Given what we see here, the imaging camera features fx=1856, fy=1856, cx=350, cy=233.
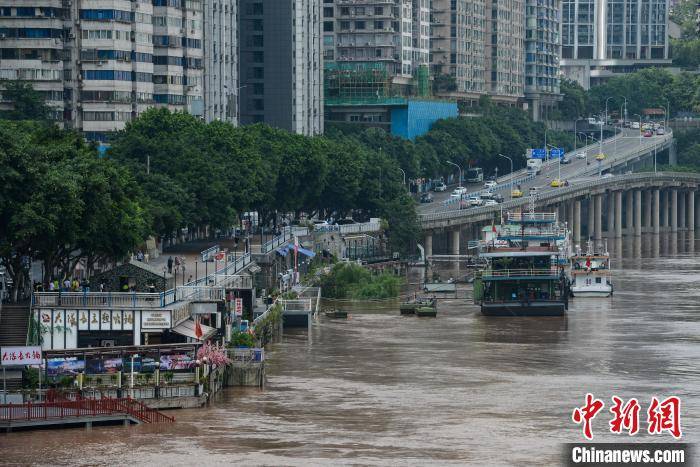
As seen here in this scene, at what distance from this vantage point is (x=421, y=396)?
98.9m

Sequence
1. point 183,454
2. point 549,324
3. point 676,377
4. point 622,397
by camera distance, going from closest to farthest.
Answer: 1. point 183,454
2. point 622,397
3. point 676,377
4. point 549,324

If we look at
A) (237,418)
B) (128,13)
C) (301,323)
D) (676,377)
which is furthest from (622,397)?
(128,13)

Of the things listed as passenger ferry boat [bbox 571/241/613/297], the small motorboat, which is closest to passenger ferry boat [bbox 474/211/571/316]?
passenger ferry boat [bbox 571/241/613/297]

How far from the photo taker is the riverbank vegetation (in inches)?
6284

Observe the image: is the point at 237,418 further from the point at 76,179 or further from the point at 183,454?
the point at 76,179

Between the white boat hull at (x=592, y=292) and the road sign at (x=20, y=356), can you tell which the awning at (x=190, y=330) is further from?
the white boat hull at (x=592, y=292)

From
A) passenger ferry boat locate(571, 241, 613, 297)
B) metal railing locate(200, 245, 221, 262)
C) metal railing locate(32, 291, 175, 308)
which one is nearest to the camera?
metal railing locate(32, 291, 175, 308)

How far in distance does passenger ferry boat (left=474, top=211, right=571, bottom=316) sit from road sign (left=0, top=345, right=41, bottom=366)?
65.4m

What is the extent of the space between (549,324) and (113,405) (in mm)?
60378

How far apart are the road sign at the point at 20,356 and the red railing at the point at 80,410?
7.44 ft

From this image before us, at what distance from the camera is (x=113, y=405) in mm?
87875

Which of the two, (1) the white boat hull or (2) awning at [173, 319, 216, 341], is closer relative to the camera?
(2) awning at [173, 319, 216, 341]

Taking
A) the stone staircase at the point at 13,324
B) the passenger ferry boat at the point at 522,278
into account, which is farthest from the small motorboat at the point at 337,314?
the stone staircase at the point at 13,324

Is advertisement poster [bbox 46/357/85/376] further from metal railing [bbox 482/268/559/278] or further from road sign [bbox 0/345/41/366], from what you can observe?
metal railing [bbox 482/268/559/278]
